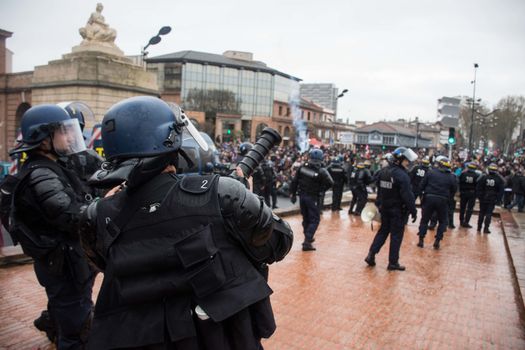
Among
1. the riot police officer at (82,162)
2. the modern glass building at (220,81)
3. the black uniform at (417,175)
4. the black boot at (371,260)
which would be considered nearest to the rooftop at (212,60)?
the modern glass building at (220,81)

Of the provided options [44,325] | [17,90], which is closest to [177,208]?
[44,325]

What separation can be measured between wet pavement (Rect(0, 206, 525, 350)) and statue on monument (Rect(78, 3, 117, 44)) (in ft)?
35.7

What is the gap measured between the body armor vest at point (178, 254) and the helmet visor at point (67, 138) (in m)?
1.85

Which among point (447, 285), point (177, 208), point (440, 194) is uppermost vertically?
point (177, 208)

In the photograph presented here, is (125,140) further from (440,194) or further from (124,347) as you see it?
(440,194)

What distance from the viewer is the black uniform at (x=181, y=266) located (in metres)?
1.54

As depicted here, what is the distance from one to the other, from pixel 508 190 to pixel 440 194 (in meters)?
9.75

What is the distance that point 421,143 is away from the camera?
3093 inches

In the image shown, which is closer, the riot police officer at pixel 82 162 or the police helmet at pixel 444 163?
the riot police officer at pixel 82 162

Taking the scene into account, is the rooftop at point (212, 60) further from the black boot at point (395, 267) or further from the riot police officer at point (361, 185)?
the black boot at point (395, 267)

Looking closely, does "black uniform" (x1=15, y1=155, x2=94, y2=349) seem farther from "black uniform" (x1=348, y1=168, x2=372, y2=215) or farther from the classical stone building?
the classical stone building

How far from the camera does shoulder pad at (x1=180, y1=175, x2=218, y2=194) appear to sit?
1.59 m

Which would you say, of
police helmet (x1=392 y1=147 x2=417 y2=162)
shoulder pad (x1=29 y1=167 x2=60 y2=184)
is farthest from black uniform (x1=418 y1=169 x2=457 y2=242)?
shoulder pad (x1=29 y1=167 x2=60 y2=184)

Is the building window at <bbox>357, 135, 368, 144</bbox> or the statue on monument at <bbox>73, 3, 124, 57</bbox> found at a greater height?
the statue on monument at <bbox>73, 3, 124, 57</bbox>
